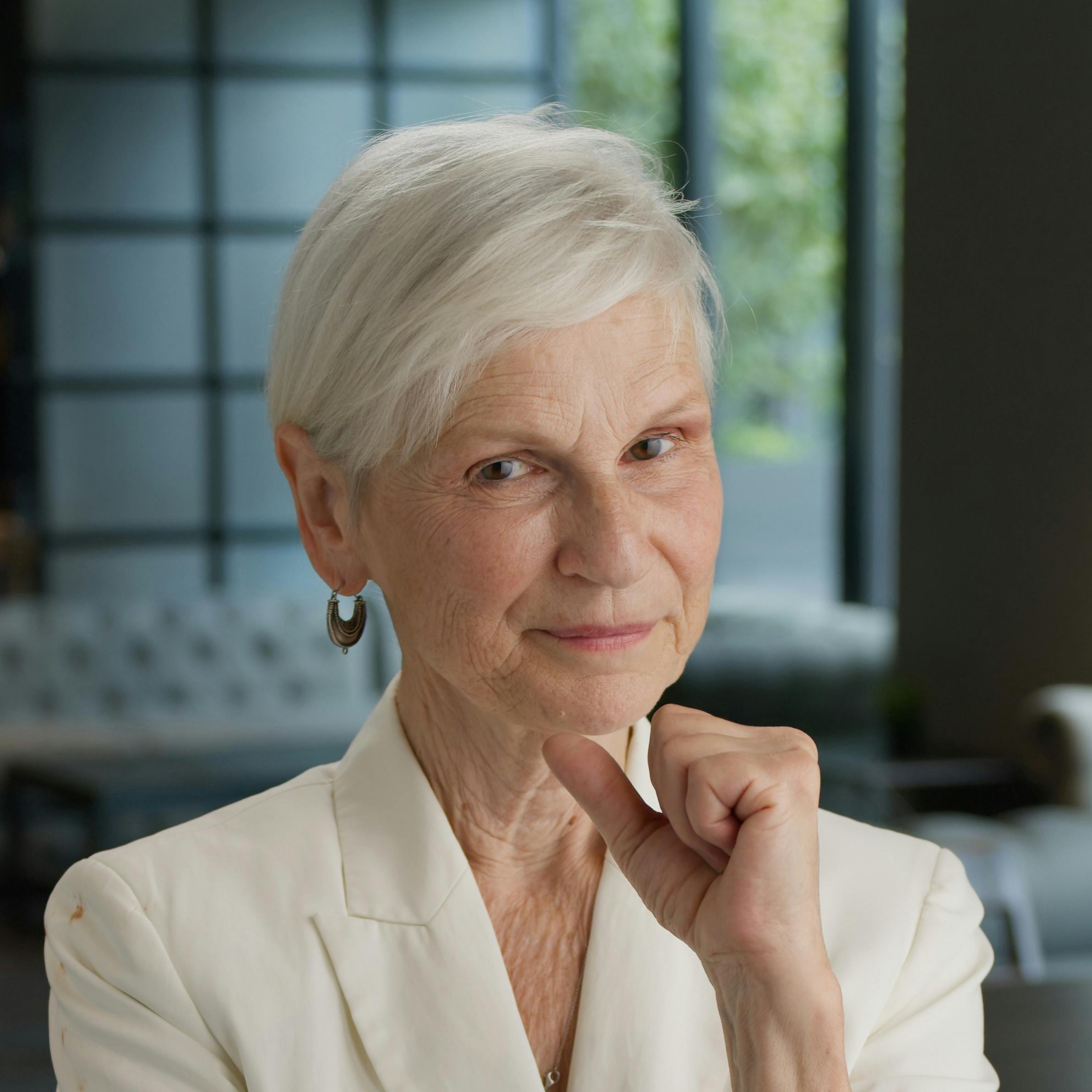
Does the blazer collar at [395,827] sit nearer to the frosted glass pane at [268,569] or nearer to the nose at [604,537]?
the nose at [604,537]

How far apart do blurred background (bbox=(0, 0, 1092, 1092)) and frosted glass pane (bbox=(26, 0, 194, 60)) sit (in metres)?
0.01

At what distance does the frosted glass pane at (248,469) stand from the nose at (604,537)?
532 centimetres

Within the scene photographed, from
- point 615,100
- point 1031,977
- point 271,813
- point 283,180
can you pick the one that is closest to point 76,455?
point 283,180

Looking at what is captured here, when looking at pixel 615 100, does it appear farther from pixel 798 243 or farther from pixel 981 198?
pixel 981 198

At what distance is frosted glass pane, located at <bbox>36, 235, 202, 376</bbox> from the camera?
593cm

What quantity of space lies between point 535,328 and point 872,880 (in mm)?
511

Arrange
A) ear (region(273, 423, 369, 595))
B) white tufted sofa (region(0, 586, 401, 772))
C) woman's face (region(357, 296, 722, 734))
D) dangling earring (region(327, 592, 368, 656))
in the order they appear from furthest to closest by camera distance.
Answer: white tufted sofa (region(0, 586, 401, 772)) < dangling earring (region(327, 592, 368, 656)) < ear (region(273, 423, 369, 595)) < woman's face (region(357, 296, 722, 734))

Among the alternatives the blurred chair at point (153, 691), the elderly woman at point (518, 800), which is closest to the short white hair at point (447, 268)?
the elderly woman at point (518, 800)

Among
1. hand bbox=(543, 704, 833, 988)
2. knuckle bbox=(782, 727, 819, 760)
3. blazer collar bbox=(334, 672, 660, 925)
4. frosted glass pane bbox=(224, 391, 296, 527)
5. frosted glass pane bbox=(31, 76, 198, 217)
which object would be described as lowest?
frosted glass pane bbox=(224, 391, 296, 527)

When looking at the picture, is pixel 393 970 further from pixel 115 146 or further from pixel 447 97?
pixel 447 97

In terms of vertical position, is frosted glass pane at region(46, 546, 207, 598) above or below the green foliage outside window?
below

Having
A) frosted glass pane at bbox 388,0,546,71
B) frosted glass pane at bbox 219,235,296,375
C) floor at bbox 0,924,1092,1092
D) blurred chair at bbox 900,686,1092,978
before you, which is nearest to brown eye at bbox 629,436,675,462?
floor at bbox 0,924,1092,1092

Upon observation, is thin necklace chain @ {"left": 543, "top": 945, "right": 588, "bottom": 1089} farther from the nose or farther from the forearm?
the nose

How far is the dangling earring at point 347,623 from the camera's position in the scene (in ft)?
3.99
